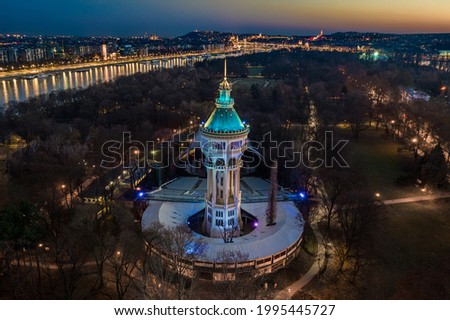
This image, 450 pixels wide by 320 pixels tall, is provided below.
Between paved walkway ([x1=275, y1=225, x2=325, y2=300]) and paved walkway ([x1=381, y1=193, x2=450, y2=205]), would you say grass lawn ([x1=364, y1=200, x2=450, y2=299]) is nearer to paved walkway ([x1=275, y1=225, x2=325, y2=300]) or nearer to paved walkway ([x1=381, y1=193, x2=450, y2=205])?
paved walkway ([x1=381, y1=193, x2=450, y2=205])

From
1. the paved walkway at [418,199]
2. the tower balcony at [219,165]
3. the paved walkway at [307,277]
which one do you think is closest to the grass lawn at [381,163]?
the paved walkway at [418,199]

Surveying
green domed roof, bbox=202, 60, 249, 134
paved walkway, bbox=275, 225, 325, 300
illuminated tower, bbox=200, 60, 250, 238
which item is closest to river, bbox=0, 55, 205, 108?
illuminated tower, bbox=200, 60, 250, 238

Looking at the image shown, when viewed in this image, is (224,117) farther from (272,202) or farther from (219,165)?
(272,202)

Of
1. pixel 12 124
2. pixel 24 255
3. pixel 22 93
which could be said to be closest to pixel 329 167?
pixel 24 255

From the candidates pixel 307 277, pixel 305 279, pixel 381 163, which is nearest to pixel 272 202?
pixel 307 277

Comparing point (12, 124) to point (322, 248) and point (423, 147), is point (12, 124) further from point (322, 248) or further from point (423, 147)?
point (423, 147)
